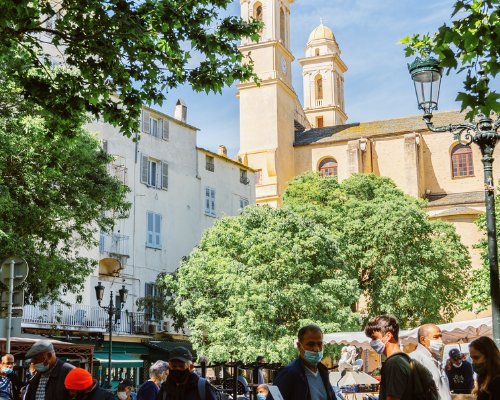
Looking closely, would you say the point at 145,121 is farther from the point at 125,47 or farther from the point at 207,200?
the point at 125,47

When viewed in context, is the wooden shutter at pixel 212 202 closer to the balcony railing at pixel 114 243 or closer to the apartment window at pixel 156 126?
the apartment window at pixel 156 126

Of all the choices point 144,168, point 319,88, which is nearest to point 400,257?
point 144,168

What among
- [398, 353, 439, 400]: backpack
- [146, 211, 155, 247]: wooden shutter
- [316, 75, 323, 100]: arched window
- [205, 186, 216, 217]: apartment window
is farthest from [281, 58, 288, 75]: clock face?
[398, 353, 439, 400]: backpack

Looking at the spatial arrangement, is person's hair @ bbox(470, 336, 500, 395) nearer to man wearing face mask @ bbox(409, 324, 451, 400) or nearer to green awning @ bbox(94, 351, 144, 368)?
man wearing face mask @ bbox(409, 324, 451, 400)

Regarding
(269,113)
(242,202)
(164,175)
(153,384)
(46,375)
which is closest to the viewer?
(46,375)

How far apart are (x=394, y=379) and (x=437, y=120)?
48.7 meters

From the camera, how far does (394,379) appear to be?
4504mm

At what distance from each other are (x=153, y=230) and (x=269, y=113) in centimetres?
2088

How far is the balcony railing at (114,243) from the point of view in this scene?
100ft

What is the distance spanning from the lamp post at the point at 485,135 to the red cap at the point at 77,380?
4.97 m

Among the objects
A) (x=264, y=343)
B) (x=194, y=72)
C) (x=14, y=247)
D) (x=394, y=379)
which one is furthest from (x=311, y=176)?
(x=394, y=379)

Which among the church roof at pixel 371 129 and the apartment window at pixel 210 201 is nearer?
the apartment window at pixel 210 201

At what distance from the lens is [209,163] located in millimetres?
38562

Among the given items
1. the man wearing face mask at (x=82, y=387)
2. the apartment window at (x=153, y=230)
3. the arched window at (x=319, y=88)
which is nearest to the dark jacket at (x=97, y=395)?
the man wearing face mask at (x=82, y=387)
